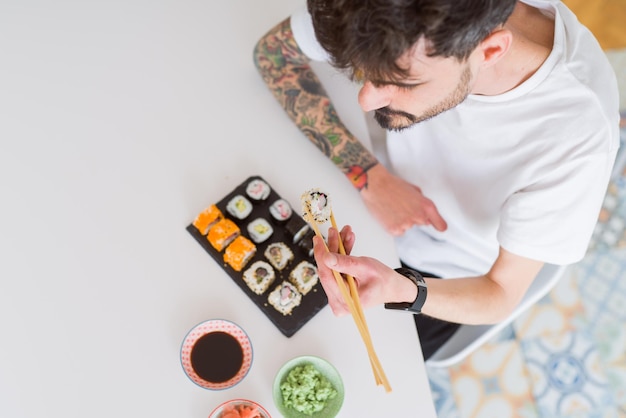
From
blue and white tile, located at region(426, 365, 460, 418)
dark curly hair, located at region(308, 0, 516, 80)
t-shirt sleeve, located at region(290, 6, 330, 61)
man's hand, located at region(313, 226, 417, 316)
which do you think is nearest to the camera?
dark curly hair, located at region(308, 0, 516, 80)

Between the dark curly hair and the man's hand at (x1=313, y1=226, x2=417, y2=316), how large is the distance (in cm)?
39

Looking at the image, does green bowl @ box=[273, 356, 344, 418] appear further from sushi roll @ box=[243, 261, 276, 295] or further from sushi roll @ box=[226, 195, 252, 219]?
sushi roll @ box=[226, 195, 252, 219]

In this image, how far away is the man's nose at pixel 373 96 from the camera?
1.18 meters

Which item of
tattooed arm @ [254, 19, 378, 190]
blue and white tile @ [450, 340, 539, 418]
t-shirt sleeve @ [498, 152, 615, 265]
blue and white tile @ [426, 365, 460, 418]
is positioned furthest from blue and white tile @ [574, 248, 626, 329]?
tattooed arm @ [254, 19, 378, 190]

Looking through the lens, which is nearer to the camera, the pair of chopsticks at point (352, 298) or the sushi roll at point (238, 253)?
the pair of chopsticks at point (352, 298)

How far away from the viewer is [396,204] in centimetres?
156

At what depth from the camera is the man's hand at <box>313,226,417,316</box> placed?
4.02 ft

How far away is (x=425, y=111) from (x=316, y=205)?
12.7 inches

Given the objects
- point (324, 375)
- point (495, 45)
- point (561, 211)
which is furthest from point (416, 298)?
point (495, 45)

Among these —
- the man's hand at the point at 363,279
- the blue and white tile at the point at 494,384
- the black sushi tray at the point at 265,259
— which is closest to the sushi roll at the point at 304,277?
the black sushi tray at the point at 265,259

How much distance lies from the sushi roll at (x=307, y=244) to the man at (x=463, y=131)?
0.19m

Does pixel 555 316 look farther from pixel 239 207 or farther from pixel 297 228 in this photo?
pixel 239 207

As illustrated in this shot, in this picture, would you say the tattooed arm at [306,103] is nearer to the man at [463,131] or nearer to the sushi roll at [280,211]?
the man at [463,131]

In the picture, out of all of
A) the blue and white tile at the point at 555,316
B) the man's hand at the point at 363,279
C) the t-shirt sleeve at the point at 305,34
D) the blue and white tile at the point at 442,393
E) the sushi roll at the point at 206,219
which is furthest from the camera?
the blue and white tile at the point at 555,316
